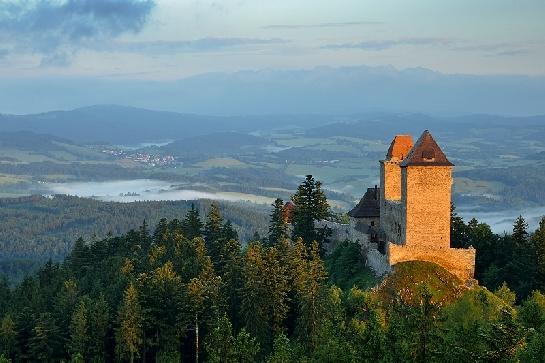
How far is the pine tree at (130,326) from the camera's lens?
51.4 m

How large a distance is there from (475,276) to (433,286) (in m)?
6.72

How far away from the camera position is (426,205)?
50.7 meters

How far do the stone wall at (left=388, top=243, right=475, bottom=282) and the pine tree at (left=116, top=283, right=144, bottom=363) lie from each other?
1595 cm

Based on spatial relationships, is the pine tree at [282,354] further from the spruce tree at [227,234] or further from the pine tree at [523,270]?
the spruce tree at [227,234]

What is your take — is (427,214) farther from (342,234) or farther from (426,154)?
(342,234)

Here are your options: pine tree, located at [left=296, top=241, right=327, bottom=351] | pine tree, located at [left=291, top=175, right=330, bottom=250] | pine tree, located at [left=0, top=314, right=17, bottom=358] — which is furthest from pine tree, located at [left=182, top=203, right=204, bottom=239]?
pine tree, located at [left=296, top=241, right=327, bottom=351]

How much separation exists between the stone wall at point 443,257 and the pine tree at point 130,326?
1595 cm

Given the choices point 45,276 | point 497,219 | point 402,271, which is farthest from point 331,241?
point 497,219

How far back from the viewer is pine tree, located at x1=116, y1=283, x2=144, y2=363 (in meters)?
51.4

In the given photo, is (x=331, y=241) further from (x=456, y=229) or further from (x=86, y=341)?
(x=86, y=341)

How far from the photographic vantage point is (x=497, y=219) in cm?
16588

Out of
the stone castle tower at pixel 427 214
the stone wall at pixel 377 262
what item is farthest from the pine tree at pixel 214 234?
the stone castle tower at pixel 427 214

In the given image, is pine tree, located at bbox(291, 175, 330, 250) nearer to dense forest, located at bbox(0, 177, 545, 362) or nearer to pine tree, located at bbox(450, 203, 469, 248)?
dense forest, located at bbox(0, 177, 545, 362)

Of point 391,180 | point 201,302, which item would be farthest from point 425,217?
point 201,302
